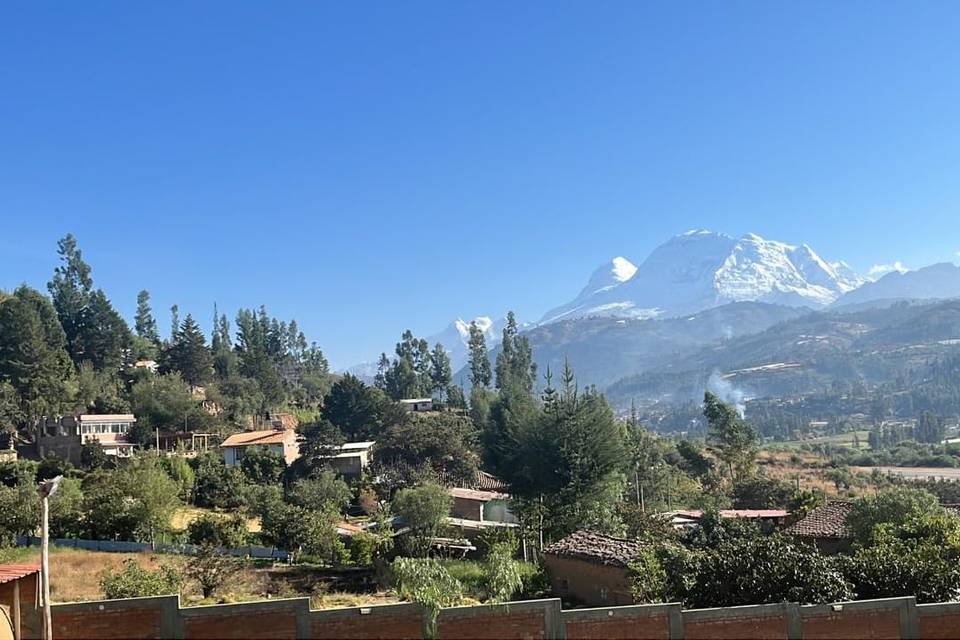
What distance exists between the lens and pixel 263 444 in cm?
5578

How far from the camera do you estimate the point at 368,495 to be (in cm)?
4841

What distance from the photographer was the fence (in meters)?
31.7

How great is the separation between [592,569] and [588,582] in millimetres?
487

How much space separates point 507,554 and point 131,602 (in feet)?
32.9

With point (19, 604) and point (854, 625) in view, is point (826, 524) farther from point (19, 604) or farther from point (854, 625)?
point (19, 604)

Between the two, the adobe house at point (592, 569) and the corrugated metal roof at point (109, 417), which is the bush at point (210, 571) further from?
the corrugated metal roof at point (109, 417)

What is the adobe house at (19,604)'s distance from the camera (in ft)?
41.9

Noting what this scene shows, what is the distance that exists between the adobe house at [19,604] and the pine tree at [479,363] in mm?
78988

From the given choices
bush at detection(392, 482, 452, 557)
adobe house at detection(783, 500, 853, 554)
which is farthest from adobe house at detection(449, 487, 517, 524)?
adobe house at detection(783, 500, 853, 554)

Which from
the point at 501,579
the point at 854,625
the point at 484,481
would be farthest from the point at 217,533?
the point at 854,625

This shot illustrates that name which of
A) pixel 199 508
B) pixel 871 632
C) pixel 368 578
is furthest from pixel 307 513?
pixel 871 632

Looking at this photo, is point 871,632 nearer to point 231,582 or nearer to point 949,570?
point 949,570

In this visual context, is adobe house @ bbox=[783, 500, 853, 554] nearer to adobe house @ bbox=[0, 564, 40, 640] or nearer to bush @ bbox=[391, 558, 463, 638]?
bush @ bbox=[391, 558, 463, 638]

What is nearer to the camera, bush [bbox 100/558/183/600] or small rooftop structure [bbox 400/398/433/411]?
bush [bbox 100/558/183/600]
